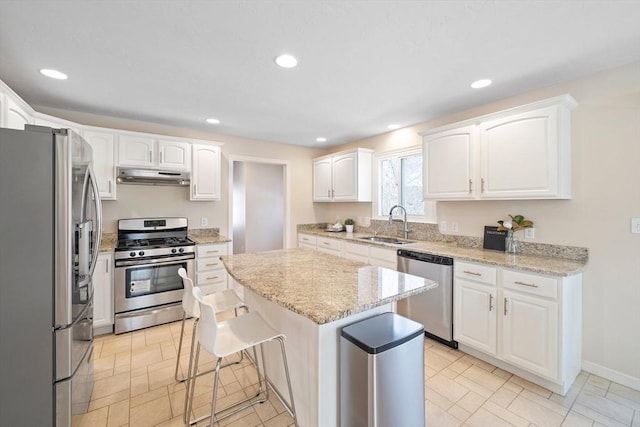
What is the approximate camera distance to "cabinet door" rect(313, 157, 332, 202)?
15.3 feet

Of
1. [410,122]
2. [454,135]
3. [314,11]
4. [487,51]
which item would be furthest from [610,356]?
[314,11]

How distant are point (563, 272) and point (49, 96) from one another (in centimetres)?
470

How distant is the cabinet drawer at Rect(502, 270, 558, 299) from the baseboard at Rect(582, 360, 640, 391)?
85 cm

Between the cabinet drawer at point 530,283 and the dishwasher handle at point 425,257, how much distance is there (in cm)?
47

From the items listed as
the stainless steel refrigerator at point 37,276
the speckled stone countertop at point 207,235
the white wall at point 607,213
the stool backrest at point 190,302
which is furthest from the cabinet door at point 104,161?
the white wall at point 607,213

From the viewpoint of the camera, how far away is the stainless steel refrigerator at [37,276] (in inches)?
54.5

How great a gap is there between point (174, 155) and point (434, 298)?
3448 mm

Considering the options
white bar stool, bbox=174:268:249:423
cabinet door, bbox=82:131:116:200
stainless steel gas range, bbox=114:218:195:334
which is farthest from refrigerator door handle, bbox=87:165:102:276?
cabinet door, bbox=82:131:116:200

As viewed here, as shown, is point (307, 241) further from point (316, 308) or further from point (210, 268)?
point (316, 308)

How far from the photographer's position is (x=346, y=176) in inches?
170

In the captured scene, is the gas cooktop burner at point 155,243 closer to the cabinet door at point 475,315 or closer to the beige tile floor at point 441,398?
the beige tile floor at point 441,398

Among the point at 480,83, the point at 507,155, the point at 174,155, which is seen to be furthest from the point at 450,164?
the point at 174,155

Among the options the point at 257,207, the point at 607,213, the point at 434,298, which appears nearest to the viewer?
the point at 607,213

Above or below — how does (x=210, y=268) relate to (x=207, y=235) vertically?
below
